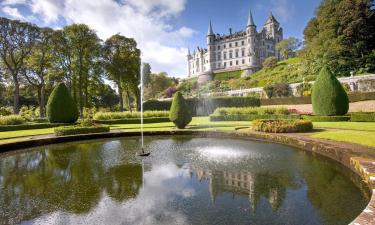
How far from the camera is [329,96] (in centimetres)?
1731

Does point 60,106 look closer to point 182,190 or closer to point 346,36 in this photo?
point 182,190

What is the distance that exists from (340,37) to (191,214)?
38777mm

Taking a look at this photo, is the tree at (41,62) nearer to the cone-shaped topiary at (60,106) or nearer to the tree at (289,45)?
the cone-shaped topiary at (60,106)

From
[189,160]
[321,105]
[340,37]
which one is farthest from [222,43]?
[189,160]

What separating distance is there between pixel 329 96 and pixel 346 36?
78.6 feet

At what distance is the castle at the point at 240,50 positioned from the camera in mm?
79500

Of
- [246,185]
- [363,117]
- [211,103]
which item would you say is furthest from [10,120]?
[363,117]

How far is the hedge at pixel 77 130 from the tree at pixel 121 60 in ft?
61.5

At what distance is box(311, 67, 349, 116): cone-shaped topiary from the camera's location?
56.3 feet

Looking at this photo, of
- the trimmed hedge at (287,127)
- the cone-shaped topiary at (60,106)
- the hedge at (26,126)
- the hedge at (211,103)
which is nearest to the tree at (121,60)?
the hedge at (211,103)

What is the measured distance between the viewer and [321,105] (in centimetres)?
1789

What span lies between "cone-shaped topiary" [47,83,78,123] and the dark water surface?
11877 mm

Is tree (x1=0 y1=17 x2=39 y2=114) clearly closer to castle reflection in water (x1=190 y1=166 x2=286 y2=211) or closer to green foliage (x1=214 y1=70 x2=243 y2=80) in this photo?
castle reflection in water (x1=190 y1=166 x2=286 y2=211)

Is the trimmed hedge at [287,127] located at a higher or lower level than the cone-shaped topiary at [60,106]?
lower
